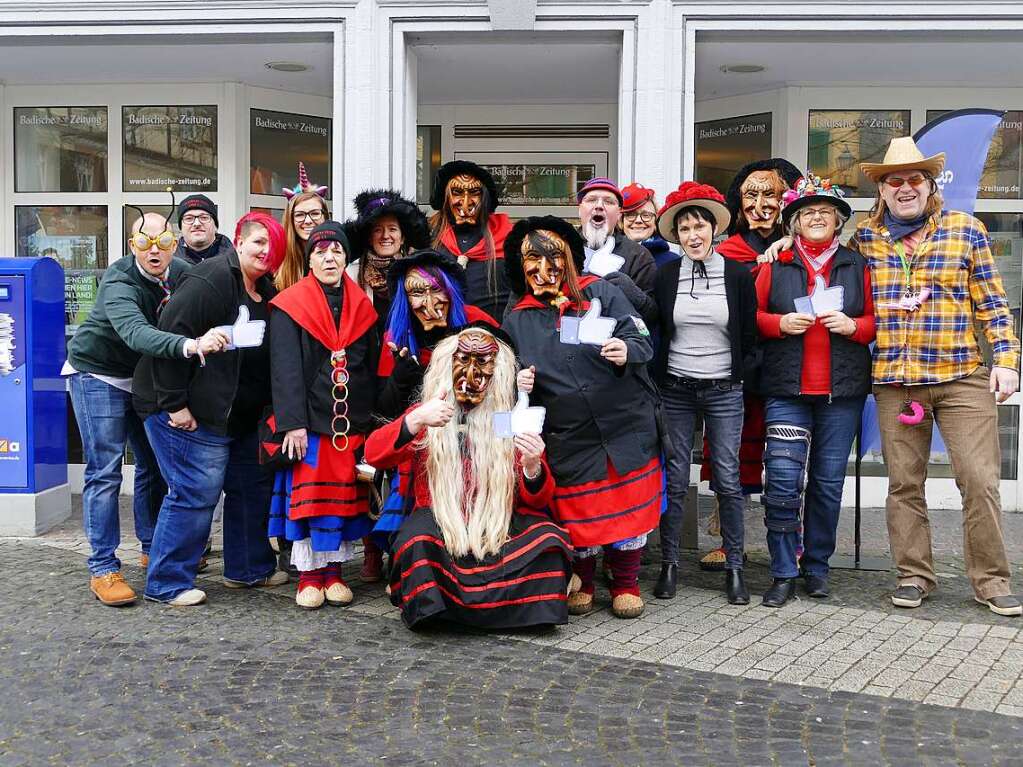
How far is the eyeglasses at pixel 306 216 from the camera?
5445mm

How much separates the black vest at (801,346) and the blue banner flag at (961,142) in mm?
1141

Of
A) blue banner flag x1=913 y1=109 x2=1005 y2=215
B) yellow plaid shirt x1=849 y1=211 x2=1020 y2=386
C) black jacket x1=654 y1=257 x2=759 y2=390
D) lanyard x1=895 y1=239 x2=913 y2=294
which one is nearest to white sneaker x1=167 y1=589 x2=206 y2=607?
black jacket x1=654 y1=257 x2=759 y2=390

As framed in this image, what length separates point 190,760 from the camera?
3492 millimetres

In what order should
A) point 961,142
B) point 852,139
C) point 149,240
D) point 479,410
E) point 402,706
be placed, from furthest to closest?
point 852,139 < point 961,142 < point 149,240 < point 479,410 < point 402,706

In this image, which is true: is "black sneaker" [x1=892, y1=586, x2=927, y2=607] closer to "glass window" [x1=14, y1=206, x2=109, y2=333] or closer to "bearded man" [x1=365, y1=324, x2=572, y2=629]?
"bearded man" [x1=365, y1=324, x2=572, y2=629]

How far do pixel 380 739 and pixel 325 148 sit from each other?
5.86 metres

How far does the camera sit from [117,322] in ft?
16.6

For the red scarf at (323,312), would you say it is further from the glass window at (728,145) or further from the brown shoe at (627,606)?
the glass window at (728,145)

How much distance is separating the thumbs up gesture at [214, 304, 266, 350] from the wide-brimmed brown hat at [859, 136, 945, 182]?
9.55 feet

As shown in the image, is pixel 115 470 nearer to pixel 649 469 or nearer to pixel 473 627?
pixel 473 627

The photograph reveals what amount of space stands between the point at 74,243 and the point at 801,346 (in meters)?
5.76

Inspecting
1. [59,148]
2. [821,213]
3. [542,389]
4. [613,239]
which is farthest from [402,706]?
[59,148]

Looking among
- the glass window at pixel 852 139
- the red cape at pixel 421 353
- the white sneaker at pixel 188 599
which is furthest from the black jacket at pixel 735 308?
the glass window at pixel 852 139

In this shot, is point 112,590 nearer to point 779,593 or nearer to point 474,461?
point 474,461
